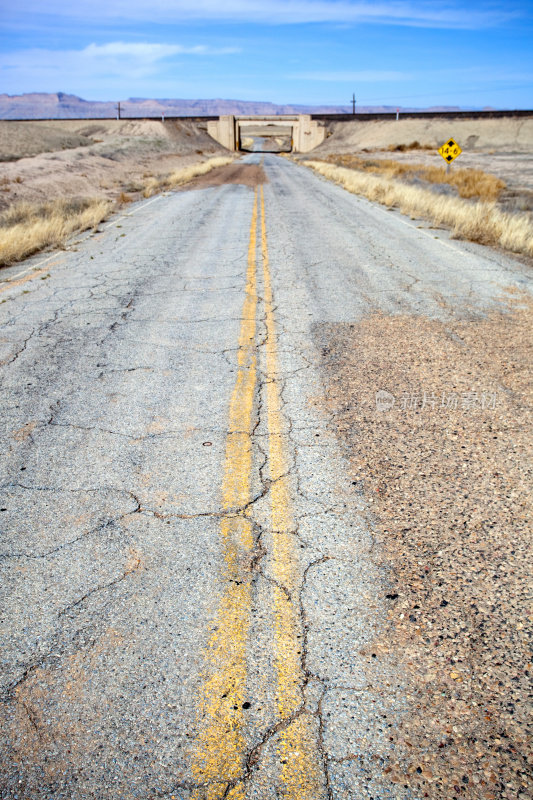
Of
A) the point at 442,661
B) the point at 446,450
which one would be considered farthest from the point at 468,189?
the point at 442,661

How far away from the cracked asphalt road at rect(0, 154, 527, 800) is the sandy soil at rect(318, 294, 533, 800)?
0.12m

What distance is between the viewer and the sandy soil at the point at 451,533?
2027mm

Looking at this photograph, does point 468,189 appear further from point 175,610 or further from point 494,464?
point 175,610

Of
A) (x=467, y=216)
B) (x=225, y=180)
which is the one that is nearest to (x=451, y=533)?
(x=467, y=216)

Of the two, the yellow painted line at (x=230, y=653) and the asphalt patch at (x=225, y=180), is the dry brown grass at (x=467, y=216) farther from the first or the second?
the yellow painted line at (x=230, y=653)

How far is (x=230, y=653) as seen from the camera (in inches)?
93.8

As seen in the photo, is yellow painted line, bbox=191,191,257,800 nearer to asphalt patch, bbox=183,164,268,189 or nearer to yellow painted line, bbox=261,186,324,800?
yellow painted line, bbox=261,186,324,800

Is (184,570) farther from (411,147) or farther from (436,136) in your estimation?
(436,136)

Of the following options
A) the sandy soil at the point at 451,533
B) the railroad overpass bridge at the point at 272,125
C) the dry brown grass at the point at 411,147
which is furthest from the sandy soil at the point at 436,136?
the sandy soil at the point at 451,533

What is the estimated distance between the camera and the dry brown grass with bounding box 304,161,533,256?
11532 millimetres

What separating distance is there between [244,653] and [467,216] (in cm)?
1317

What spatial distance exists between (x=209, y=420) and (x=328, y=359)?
1701 mm

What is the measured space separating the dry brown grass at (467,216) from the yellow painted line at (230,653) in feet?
31.9

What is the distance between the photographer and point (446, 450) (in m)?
3.96
